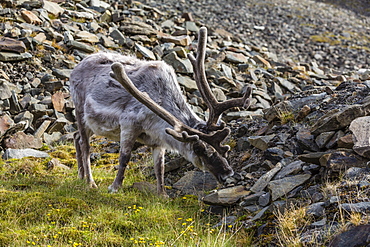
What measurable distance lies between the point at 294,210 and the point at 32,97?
814 centimetres

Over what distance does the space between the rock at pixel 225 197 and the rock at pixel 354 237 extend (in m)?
2.31

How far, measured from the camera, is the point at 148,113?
741cm

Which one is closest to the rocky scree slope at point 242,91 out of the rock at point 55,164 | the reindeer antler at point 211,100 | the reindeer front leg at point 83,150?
the rock at point 55,164

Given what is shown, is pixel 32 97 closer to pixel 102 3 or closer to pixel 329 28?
pixel 102 3

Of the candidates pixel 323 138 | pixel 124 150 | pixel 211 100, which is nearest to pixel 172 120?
pixel 211 100

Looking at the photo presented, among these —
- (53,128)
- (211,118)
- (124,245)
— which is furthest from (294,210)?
(53,128)

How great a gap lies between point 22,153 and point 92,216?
159 inches

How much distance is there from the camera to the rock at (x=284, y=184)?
19.7ft

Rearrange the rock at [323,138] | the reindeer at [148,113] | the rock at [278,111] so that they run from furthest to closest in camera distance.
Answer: the rock at [278,111] < the reindeer at [148,113] < the rock at [323,138]

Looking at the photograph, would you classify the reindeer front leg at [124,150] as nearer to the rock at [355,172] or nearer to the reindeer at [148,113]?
the reindeer at [148,113]

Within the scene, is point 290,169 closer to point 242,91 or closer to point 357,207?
point 357,207

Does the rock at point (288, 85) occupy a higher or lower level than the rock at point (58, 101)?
higher

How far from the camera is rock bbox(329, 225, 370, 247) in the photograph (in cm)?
408

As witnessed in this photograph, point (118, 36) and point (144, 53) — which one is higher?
point (144, 53)
